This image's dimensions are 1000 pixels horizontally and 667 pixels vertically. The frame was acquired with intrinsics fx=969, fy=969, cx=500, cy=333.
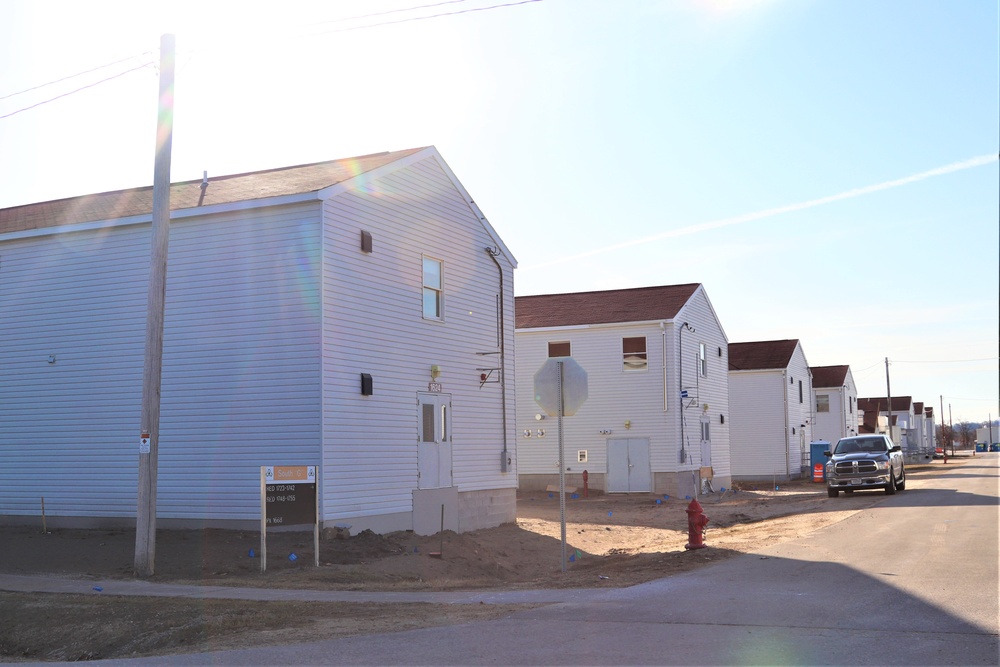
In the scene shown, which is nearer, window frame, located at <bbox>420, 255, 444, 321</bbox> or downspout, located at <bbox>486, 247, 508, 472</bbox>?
window frame, located at <bbox>420, 255, 444, 321</bbox>

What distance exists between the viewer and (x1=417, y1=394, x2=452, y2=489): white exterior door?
69.3ft

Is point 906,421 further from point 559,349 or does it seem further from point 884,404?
point 559,349

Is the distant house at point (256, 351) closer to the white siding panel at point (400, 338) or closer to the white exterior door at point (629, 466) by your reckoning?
the white siding panel at point (400, 338)

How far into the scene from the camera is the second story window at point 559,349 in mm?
38656

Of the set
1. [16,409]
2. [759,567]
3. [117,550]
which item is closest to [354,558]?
[117,550]

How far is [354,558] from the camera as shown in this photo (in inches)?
652

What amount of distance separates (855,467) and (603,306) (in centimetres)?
1235

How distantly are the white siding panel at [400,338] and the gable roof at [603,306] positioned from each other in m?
12.9

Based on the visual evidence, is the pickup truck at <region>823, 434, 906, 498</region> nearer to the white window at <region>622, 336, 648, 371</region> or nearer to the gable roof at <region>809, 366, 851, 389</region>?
the white window at <region>622, 336, 648, 371</region>

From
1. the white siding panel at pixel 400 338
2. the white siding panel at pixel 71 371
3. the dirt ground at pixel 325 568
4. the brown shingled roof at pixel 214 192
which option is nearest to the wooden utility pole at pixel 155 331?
the dirt ground at pixel 325 568

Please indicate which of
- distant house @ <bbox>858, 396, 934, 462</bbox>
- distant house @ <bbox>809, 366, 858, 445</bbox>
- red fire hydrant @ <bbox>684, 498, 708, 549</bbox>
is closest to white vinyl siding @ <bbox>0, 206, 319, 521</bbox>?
red fire hydrant @ <bbox>684, 498, 708, 549</bbox>

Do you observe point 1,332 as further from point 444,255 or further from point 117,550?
point 444,255

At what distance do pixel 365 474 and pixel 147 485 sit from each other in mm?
5435

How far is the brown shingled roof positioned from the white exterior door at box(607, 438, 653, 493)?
18309 millimetres
